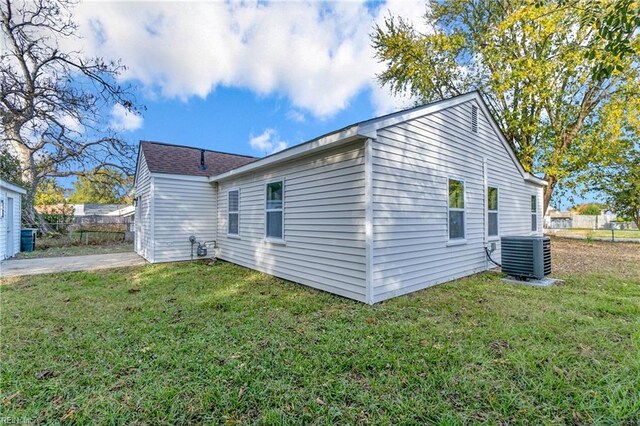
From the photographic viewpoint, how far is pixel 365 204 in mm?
4520

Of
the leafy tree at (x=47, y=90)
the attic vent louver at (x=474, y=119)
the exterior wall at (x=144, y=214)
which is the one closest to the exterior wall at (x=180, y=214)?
the exterior wall at (x=144, y=214)

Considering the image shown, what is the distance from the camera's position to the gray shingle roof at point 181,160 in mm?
9000

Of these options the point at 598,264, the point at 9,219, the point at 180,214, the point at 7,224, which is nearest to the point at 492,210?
the point at 598,264

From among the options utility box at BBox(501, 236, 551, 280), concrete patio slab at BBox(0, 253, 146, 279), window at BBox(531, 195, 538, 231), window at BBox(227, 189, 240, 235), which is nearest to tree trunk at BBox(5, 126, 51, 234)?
concrete patio slab at BBox(0, 253, 146, 279)

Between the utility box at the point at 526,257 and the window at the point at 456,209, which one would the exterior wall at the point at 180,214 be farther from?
the utility box at the point at 526,257

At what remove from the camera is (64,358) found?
2852mm

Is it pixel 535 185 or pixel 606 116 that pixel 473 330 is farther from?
pixel 606 116

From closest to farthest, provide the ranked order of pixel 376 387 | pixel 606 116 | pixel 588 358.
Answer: pixel 376 387 → pixel 588 358 → pixel 606 116

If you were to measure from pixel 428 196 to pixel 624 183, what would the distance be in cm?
1491

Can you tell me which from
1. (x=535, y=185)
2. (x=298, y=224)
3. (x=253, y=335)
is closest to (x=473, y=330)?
(x=253, y=335)

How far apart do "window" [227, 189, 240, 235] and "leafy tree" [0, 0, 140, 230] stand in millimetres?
9488

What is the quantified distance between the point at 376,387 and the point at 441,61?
16.2 m

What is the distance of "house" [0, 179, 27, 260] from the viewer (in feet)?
28.6

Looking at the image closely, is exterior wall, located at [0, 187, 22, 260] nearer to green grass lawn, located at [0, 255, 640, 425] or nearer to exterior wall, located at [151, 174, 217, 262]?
exterior wall, located at [151, 174, 217, 262]
